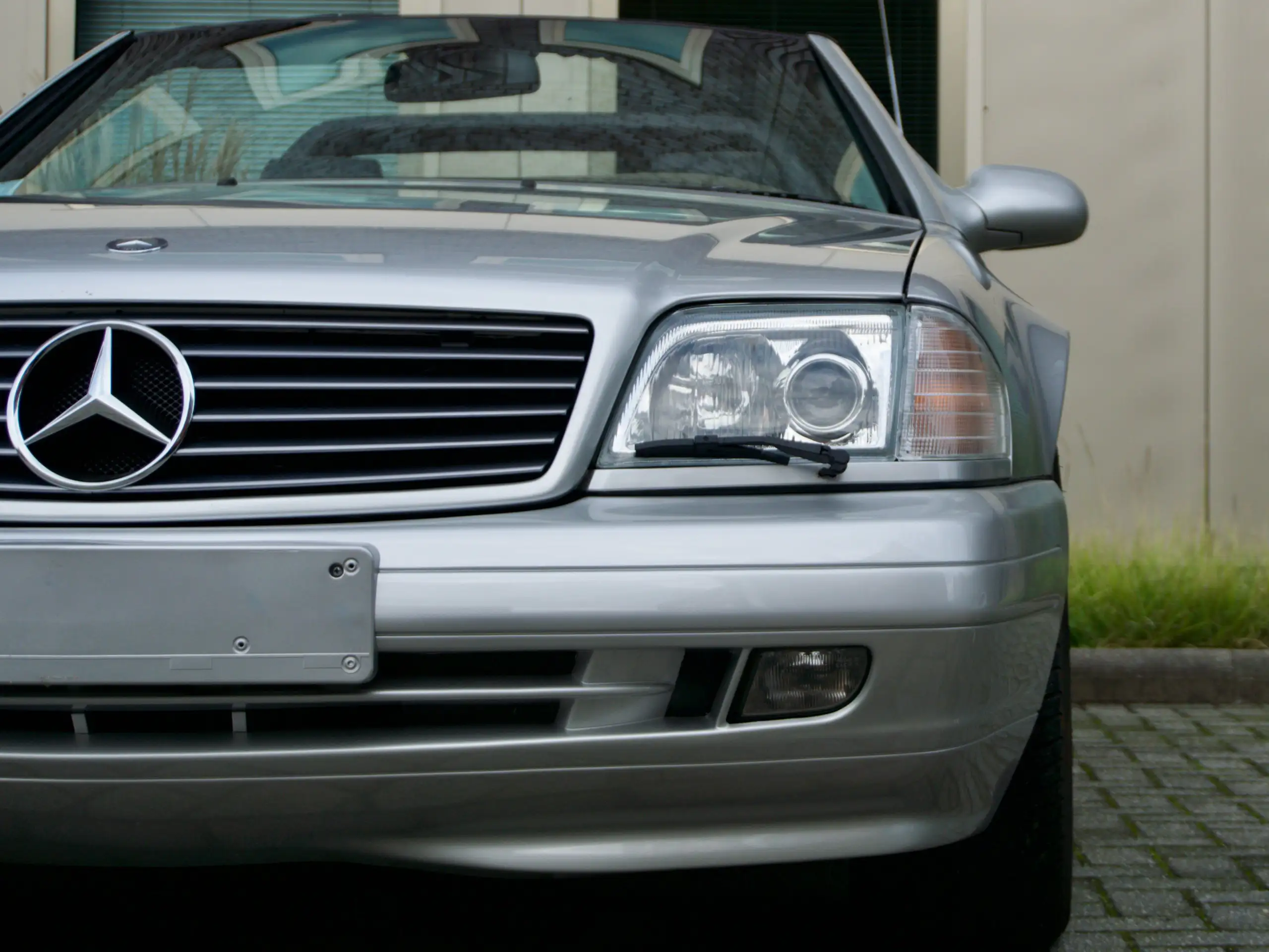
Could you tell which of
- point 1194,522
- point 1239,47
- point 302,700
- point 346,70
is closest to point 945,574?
point 302,700

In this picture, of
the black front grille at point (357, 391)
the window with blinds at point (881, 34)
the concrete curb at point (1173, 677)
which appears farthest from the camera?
the window with blinds at point (881, 34)

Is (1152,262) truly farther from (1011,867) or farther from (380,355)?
(380,355)

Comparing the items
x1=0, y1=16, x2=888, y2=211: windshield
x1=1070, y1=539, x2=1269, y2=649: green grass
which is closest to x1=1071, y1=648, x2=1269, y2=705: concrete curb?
x1=1070, y1=539, x2=1269, y2=649: green grass

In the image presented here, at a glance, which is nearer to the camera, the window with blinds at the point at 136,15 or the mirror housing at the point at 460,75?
the mirror housing at the point at 460,75

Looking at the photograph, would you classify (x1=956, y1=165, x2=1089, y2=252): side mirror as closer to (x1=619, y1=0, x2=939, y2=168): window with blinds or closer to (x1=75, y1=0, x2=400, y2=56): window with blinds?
(x1=619, y1=0, x2=939, y2=168): window with blinds

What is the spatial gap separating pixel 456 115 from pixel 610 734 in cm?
151

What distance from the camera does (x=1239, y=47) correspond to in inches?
273

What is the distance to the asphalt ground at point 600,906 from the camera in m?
2.31

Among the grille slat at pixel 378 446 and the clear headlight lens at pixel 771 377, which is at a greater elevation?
the clear headlight lens at pixel 771 377

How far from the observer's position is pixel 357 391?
67.6 inches

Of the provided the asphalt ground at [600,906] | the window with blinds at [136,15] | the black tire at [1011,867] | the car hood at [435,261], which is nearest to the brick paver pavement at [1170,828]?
the asphalt ground at [600,906]

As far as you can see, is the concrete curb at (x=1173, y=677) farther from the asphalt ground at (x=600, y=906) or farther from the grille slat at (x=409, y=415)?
the grille slat at (x=409, y=415)

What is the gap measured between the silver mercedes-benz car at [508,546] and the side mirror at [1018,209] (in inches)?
26.4

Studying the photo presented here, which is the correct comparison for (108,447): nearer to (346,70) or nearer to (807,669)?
(807,669)
